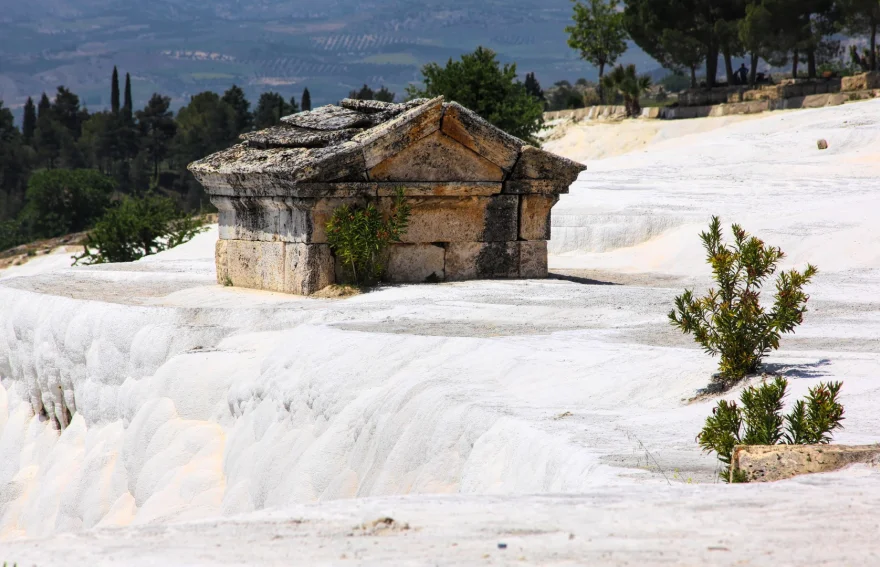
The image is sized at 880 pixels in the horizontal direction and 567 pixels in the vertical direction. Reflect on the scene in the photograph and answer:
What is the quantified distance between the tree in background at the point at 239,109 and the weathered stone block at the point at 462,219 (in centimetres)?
7562

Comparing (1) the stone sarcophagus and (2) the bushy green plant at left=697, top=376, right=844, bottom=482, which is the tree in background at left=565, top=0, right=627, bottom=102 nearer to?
(1) the stone sarcophagus

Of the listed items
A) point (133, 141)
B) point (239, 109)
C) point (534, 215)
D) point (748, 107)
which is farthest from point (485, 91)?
point (133, 141)

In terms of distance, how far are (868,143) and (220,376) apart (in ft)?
73.6

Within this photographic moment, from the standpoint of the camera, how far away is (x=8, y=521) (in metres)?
9.91

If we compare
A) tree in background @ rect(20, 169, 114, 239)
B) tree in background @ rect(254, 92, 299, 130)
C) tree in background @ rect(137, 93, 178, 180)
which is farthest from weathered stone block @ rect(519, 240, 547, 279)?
tree in background @ rect(137, 93, 178, 180)

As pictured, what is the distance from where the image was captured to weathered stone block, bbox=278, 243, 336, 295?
35.8ft

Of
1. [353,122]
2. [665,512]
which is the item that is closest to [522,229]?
[353,122]

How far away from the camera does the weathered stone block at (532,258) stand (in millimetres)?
12094

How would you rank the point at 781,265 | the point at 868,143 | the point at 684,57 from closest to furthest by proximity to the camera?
the point at 781,265 < the point at 868,143 < the point at 684,57

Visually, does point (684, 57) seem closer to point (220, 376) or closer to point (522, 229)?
point (522, 229)

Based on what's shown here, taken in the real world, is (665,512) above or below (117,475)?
above

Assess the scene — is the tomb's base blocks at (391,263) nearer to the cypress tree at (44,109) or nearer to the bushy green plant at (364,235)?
the bushy green plant at (364,235)

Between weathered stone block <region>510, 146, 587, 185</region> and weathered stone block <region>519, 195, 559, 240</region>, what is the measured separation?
0.24 meters

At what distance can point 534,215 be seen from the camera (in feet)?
39.8
